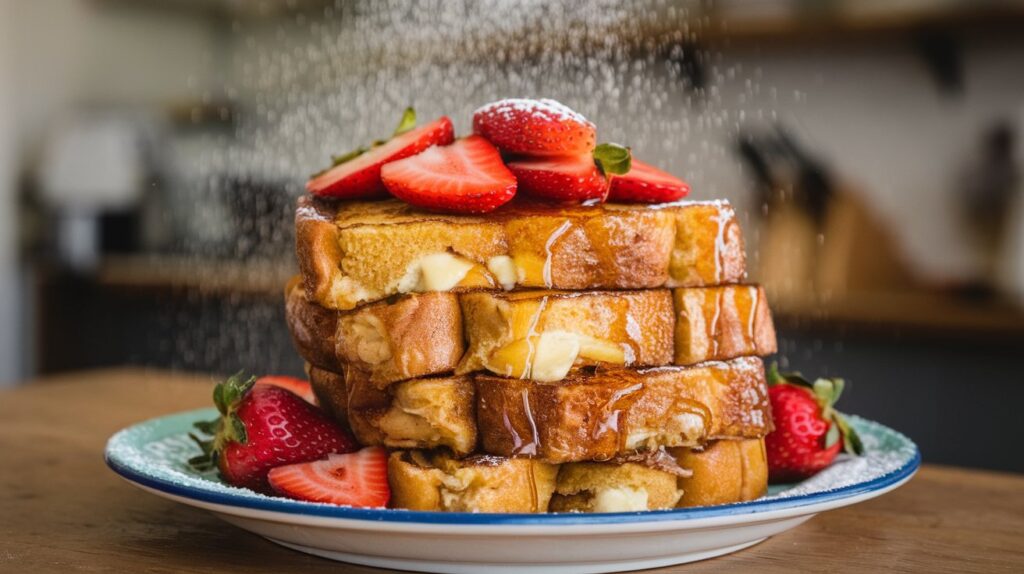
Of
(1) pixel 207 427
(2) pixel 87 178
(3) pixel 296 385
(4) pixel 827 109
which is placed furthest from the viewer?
(2) pixel 87 178

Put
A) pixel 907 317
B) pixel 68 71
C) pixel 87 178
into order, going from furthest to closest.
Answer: pixel 68 71
pixel 87 178
pixel 907 317

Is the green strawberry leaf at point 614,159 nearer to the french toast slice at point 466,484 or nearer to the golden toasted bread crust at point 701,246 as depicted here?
the golden toasted bread crust at point 701,246

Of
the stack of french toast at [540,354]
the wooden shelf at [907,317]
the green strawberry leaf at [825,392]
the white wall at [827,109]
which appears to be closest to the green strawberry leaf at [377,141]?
the stack of french toast at [540,354]

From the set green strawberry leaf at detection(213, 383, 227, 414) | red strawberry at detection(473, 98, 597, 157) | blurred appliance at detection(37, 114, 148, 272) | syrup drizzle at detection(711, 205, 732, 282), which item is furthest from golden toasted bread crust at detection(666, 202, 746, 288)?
blurred appliance at detection(37, 114, 148, 272)

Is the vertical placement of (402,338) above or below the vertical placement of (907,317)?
above

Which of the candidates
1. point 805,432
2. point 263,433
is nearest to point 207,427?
point 263,433

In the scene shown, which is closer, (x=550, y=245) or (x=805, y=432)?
A: (x=550, y=245)

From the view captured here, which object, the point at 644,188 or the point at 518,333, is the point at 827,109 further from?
the point at 518,333

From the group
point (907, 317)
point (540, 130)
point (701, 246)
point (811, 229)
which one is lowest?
point (907, 317)

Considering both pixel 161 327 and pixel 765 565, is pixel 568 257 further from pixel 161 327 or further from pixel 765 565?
pixel 161 327
